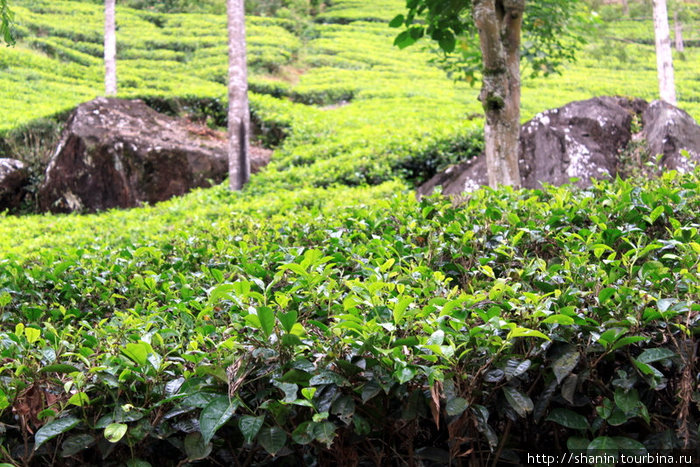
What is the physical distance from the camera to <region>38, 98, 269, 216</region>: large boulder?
30.6 feet

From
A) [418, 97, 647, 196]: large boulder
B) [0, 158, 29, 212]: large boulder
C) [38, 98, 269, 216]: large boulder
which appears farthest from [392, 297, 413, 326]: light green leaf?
[0, 158, 29, 212]: large boulder

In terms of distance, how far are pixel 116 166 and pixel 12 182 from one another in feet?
7.07

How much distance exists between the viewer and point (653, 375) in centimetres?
139

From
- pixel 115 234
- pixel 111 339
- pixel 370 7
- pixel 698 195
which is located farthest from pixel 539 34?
pixel 370 7

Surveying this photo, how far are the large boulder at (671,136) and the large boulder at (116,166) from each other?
6.14 m

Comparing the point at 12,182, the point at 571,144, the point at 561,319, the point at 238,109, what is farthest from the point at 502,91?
the point at 12,182

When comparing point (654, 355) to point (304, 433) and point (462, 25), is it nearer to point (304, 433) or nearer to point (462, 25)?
point (304, 433)

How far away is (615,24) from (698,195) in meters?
33.8

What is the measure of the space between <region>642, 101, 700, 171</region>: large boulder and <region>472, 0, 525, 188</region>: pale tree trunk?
8.24ft

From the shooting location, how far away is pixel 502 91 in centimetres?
420

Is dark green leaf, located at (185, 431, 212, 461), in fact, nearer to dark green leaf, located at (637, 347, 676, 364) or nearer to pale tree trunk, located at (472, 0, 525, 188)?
dark green leaf, located at (637, 347, 676, 364)

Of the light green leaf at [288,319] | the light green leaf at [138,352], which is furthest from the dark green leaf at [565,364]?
the light green leaf at [138,352]

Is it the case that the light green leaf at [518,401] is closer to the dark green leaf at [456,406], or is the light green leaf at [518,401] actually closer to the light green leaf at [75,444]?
the dark green leaf at [456,406]

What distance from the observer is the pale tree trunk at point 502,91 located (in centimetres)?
415
